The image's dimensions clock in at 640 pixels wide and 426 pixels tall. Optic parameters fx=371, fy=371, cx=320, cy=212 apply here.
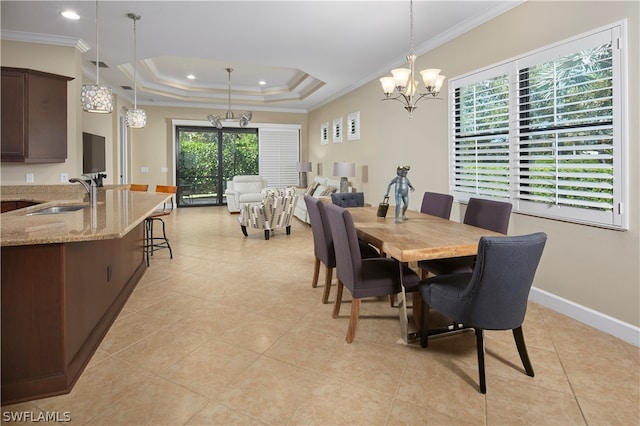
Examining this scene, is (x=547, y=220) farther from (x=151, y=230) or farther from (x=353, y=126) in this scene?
(x=353, y=126)

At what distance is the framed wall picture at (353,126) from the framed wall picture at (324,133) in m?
1.45

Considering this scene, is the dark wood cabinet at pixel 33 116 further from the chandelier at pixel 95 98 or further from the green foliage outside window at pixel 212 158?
the green foliage outside window at pixel 212 158

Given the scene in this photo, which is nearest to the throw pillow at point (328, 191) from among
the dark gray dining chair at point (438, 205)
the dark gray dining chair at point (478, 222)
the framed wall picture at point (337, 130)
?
the framed wall picture at point (337, 130)

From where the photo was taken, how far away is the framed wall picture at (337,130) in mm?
8288

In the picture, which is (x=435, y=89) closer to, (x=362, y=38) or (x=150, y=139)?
(x=362, y=38)

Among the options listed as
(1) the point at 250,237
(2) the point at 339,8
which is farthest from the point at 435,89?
(1) the point at 250,237

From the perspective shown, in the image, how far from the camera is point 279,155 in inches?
422

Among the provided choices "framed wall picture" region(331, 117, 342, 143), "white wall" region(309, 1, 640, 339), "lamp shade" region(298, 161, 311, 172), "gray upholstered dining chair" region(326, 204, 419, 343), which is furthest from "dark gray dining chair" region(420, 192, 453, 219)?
"lamp shade" region(298, 161, 311, 172)

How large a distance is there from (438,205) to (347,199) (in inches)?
46.4

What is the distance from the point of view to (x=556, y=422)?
178cm

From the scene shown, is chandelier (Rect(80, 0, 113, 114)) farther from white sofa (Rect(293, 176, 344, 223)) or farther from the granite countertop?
white sofa (Rect(293, 176, 344, 223))

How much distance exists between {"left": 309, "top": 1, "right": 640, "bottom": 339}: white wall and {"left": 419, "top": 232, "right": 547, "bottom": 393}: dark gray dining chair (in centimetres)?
119

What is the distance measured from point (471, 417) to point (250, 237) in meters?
5.01

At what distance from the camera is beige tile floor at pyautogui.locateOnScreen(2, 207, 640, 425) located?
1.85 m
